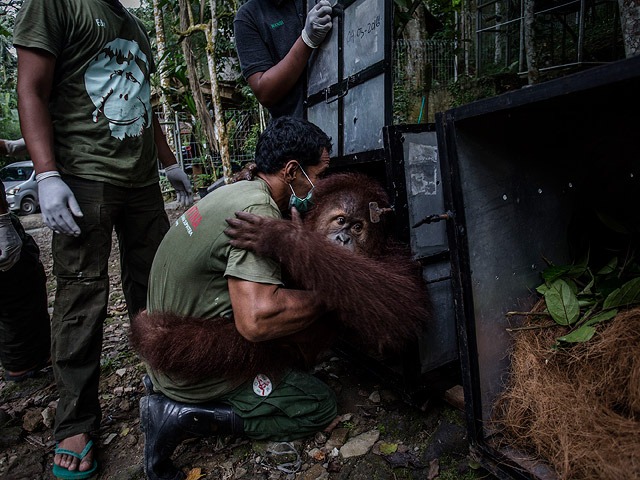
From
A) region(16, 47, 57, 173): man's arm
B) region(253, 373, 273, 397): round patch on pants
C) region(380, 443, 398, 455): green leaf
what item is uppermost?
region(16, 47, 57, 173): man's arm

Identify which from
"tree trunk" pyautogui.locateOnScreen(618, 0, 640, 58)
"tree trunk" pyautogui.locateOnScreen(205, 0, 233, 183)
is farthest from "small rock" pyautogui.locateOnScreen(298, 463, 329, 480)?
"tree trunk" pyautogui.locateOnScreen(205, 0, 233, 183)

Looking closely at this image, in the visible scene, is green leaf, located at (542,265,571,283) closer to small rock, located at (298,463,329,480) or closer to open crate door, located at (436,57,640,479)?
open crate door, located at (436,57,640,479)

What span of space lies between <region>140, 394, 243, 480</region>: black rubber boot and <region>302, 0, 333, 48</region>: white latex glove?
1.95 m

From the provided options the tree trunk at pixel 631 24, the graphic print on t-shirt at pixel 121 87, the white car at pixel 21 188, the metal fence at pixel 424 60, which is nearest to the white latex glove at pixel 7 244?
the graphic print on t-shirt at pixel 121 87

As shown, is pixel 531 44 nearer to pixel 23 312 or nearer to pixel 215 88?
pixel 215 88

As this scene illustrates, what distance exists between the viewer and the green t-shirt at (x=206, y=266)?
1633mm

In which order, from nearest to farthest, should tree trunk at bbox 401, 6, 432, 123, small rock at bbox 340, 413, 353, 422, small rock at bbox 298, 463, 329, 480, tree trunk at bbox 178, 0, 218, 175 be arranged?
small rock at bbox 298, 463, 329, 480 → small rock at bbox 340, 413, 353, 422 → tree trunk at bbox 178, 0, 218, 175 → tree trunk at bbox 401, 6, 432, 123

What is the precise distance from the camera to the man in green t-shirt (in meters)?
1.62

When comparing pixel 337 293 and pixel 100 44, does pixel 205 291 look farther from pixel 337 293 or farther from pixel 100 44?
pixel 100 44

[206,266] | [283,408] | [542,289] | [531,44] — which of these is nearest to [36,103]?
[206,266]

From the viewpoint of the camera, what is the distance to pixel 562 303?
57.9 inches

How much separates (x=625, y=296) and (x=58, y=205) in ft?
6.91

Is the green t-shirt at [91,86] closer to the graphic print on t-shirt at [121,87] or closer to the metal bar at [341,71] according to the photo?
the graphic print on t-shirt at [121,87]

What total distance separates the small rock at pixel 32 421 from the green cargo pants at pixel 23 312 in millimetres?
502
